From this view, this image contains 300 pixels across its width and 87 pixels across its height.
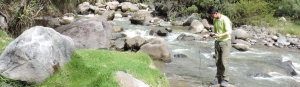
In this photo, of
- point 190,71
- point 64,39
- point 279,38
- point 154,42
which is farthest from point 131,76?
point 279,38

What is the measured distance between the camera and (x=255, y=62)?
1258 centimetres

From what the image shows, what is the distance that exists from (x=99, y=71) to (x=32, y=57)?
1.29m

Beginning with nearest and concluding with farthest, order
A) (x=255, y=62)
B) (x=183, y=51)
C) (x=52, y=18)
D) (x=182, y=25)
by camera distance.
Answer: (x=255, y=62), (x=183, y=51), (x=52, y=18), (x=182, y=25)

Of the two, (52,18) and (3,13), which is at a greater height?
(3,13)

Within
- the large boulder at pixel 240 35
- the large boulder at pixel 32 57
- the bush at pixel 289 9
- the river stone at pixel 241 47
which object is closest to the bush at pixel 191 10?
the bush at pixel 289 9

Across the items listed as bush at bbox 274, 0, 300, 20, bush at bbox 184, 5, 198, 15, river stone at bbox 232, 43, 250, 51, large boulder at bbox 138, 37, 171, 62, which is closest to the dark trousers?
large boulder at bbox 138, 37, 171, 62

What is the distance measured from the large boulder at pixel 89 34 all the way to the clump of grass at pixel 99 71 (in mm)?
4569

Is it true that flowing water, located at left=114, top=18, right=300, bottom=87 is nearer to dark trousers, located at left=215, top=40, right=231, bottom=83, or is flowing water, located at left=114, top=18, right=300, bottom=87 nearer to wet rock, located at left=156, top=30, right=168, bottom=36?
wet rock, located at left=156, top=30, right=168, bottom=36

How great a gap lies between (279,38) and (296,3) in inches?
248

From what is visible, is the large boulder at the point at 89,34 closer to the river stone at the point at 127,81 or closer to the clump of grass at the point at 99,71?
the clump of grass at the point at 99,71

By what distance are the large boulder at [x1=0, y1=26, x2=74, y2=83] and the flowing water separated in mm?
3480

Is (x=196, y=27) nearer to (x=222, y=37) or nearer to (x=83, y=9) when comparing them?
(x=83, y=9)

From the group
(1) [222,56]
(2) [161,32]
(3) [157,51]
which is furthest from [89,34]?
(2) [161,32]

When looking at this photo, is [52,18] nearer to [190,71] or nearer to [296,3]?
[190,71]
